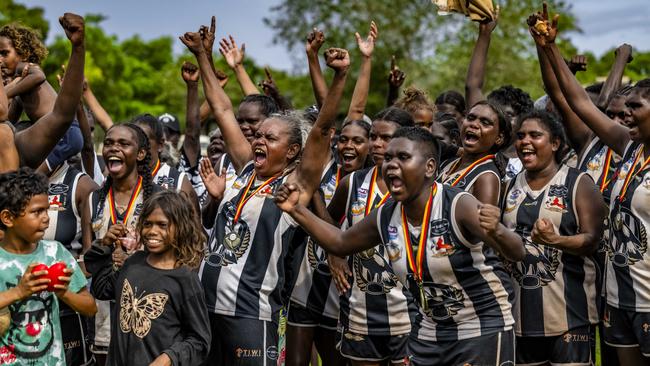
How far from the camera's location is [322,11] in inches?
1688

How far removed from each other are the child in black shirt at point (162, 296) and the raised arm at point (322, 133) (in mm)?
804

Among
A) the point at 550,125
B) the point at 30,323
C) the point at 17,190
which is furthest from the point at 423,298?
the point at 17,190

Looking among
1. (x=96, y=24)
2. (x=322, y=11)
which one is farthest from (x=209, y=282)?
(x=96, y=24)

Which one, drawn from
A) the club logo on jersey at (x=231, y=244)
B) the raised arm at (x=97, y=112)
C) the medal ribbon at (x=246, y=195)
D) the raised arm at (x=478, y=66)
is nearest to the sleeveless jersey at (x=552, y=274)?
the raised arm at (x=478, y=66)

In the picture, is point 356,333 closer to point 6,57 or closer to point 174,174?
point 174,174

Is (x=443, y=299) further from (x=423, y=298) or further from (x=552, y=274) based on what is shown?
(x=552, y=274)

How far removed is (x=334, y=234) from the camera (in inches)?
223

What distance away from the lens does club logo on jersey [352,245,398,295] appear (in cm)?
630

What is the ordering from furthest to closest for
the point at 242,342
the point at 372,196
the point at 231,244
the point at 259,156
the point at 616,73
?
the point at 616,73
the point at 372,196
the point at 259,156
the point at 231,244
the point at 242,342

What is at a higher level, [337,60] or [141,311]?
[337,60]

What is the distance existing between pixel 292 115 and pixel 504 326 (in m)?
2.30

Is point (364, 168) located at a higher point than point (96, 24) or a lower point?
lower

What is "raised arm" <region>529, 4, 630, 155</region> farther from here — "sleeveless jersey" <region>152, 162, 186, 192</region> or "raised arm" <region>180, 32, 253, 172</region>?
"sleeveless jersey" <region>152, 162, 186, 192</region>

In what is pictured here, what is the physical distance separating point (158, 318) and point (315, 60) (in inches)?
108
